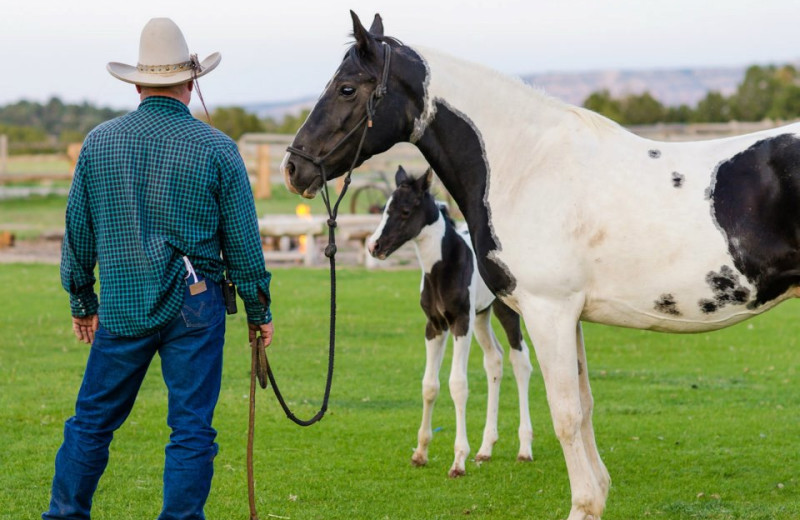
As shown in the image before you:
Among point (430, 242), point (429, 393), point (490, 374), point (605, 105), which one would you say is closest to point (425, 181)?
point (430, 242)

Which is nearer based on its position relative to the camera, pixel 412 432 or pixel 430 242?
pixel 430 242

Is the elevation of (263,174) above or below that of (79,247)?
below

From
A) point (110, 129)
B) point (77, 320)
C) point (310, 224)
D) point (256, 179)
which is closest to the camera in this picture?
point (110, 129)

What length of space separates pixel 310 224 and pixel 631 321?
1475 centimetres

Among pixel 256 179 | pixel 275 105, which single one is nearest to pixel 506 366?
pixel 256 179

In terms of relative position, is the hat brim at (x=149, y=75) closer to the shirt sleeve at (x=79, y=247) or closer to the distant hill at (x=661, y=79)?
the shirt sleeve at (x=79, y=247)

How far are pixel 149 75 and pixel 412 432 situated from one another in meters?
4.37

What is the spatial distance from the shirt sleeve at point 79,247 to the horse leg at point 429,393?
315cm

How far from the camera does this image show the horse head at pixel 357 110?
5.31 meters

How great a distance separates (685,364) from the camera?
446 inches

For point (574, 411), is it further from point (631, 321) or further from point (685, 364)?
point (685, 364)

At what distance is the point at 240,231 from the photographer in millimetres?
4852

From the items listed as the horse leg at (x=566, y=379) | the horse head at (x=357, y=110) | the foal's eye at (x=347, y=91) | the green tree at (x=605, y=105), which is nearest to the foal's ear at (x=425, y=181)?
the horse head at (x=357, y=110)

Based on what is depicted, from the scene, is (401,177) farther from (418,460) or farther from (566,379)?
(566,379)
